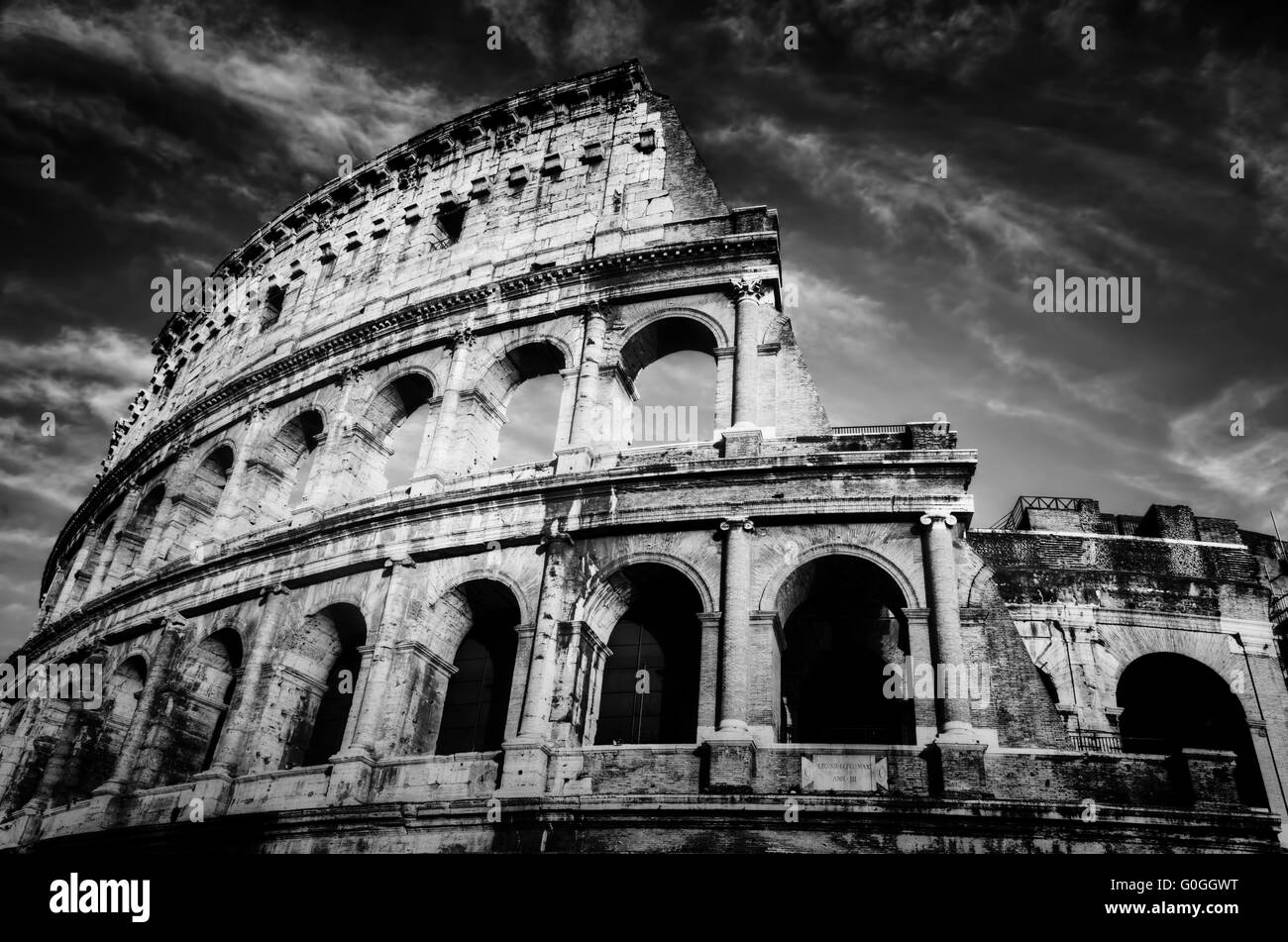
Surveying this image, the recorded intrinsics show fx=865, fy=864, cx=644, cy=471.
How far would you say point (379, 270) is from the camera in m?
19.5

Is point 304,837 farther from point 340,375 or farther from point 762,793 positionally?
point 340,375

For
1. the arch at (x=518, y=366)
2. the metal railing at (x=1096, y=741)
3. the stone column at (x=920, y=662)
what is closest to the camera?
the stone column at (x=920, y=662)

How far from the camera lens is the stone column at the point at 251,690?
12.6 m

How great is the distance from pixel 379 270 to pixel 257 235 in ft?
20.8

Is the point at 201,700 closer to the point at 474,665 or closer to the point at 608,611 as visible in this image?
the point at 474,665

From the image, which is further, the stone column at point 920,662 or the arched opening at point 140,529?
the arched opening at point 140,529

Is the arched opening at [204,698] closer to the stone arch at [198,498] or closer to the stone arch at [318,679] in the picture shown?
the stone arch at [318,679]

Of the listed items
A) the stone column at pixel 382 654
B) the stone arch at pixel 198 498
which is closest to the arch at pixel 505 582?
the stone column at pixel 382 654

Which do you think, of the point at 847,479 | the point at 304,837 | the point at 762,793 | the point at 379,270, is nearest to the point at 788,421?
the point at 847,479

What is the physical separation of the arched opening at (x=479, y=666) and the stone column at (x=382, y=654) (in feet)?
2.11

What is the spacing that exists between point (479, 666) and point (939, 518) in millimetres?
7070

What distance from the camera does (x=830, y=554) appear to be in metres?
11.4

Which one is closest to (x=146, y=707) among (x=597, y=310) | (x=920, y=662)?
(x=597, y=310)
